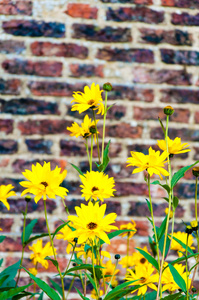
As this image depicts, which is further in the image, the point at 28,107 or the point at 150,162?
the point at 28,107

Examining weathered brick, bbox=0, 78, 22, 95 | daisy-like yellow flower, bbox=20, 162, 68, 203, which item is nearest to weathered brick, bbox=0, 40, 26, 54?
weathered brick, bbox=0, 78, 22, 95

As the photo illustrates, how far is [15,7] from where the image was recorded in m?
1.31

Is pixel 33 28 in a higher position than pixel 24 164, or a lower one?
higher

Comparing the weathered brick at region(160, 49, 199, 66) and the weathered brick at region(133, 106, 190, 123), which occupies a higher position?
the weathered brick at region(160, 49, 199, 66)

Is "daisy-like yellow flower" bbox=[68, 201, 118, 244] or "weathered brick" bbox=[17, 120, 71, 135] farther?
"weathered brick" bbox=[17, 120, 71, 135]

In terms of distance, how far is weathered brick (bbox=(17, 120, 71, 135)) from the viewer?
50.8 inches

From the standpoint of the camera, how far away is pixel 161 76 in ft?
4.44

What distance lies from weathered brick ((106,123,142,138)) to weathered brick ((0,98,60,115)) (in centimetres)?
21

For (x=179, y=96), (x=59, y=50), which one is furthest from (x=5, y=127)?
(x=179, y=96)

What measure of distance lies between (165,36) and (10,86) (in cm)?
63

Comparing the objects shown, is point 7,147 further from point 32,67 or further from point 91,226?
point 91,226

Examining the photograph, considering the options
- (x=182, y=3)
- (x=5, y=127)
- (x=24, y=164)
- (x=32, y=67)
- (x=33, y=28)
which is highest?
(x=182, y=3)

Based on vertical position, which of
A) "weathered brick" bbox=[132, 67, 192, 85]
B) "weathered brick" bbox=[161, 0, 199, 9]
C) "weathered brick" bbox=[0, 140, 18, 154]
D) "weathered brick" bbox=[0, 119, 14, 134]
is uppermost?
"weathered brick" bbox=[161, 0, 199, 9]

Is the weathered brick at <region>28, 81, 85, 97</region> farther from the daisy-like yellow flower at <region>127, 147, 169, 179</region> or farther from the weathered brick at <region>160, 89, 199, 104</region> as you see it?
the daisy-like yellow flower at <region>127, 147, 169, 179</region>
